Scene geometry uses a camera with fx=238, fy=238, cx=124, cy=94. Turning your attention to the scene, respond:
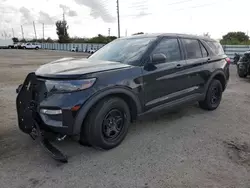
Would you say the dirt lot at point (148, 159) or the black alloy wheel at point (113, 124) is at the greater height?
the black alloy wheel at point (113, 124)

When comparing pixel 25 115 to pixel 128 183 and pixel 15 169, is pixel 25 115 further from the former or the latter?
pixel 128 183

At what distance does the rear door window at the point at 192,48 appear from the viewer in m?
4.46

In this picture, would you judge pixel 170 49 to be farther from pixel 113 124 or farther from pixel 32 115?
pixel 32 115

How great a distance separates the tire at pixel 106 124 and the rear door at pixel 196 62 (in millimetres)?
1650

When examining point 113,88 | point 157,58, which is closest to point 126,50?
point 157,58

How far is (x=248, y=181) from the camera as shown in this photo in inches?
105

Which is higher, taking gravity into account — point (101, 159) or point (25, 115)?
point (25, 115)

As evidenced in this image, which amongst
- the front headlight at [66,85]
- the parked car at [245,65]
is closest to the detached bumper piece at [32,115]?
the front headlight at [66,85]

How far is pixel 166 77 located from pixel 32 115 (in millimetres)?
2123

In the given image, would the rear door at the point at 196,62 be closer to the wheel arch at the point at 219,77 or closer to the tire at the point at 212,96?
the wheel arch at the point at 219,77

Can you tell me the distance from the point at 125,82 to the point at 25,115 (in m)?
1.40

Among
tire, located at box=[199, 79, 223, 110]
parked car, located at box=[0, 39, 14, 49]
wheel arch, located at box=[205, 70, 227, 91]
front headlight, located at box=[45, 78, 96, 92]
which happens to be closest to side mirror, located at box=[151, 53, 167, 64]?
front headlight, located at box=[45, 78, 96, 92]

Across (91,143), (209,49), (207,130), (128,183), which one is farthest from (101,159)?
(209,49)

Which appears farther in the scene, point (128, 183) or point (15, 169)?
point (15, 169)
